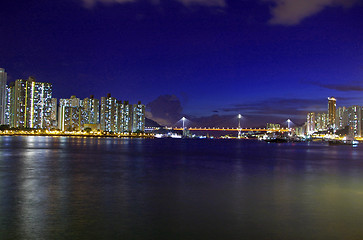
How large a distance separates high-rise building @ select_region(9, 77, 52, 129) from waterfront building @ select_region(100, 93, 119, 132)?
2852cm

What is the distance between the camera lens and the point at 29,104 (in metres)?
181

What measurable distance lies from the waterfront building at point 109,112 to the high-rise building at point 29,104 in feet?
93.6

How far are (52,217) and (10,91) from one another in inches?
7572

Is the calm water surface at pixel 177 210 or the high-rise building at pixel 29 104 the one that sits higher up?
the high-rise building at pixel 29 104

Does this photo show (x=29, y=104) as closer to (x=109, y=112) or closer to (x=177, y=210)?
(x=109, y=112)

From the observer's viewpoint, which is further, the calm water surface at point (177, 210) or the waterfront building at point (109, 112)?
the waterfront building at point (109, 112)

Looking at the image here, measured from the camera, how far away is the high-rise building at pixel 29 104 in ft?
588

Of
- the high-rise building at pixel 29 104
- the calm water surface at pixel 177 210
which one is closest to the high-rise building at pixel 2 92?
the high-rise building at pixel 29 104

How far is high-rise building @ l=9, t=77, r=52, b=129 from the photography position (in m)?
179

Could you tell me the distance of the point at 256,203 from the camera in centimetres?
1262

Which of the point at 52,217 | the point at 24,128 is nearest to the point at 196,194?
A: the point at 52,217

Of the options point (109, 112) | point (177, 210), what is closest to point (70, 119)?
point (109, 112)

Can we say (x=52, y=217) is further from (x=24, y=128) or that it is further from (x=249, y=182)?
(x=24, y=128)

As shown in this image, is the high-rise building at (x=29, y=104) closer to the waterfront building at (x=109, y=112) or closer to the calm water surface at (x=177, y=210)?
the waterfront building at (x=109, y=112)
